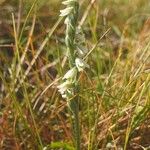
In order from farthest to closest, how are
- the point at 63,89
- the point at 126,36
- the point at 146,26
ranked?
1. the point at 126,36
2. the point at 146,26
3. the point at 63,89

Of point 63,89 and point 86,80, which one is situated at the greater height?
point 63,89

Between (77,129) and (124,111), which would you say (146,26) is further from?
(77,129)

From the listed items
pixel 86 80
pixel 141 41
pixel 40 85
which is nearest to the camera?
pixel 86 80

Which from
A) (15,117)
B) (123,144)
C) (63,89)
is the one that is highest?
(63,89)

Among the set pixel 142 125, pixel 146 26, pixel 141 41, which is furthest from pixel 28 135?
pixel 146 26

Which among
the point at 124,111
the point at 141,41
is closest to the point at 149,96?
the point at 124,111

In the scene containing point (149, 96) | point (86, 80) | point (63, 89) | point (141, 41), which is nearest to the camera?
point (63, 89)

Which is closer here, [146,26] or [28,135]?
[28,135]

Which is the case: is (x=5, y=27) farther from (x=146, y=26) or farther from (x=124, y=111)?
(x=124, y=111)

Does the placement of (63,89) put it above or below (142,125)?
above
